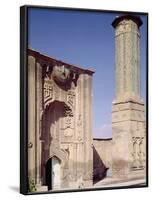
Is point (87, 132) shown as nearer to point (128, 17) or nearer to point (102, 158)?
point (102, 158)

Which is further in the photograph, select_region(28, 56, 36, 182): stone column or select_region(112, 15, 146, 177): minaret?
select_region(112, 15, 146, 177): minaret

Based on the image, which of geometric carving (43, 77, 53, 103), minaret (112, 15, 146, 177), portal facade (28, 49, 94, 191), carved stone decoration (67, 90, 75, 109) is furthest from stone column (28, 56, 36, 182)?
minaret (112, 15, 146, 177)

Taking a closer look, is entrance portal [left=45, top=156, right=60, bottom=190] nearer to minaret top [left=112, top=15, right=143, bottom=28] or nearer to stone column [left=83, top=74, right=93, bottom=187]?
stone column [left=83, top=74, right=93, bottom=187]

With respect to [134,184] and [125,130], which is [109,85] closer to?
[125,130]

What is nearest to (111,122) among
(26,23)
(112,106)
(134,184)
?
(112,106)

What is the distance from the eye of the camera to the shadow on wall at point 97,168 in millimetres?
6426

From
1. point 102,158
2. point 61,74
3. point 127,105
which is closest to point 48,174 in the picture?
point 102,158

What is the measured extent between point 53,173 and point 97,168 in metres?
0.42

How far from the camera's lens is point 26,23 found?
6020mm

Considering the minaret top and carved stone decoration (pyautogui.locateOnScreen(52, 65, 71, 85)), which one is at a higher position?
the minaret top

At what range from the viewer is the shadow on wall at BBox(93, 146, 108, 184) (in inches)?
253

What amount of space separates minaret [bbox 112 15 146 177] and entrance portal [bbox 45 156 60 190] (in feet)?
1.82

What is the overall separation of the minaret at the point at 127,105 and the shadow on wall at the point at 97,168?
11 centimetres

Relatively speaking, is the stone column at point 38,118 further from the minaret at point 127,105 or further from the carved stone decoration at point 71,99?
the minaret at point 127,105
